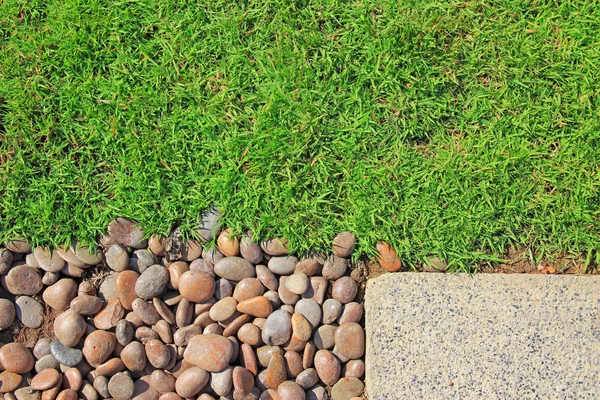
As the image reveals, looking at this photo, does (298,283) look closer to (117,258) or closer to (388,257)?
(388,257)

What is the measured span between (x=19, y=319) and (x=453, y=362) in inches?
88.2

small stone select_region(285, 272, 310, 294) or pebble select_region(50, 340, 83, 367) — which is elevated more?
small stone select_region(285, 272, 310, 294)

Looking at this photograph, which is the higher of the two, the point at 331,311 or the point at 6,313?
the point at 331,311

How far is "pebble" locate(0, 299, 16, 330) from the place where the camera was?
3.04 m

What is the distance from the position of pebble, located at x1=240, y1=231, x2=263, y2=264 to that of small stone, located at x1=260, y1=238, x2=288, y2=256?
4cm

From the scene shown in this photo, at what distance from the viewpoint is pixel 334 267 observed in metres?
3.06

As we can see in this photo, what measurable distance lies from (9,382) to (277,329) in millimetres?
1367

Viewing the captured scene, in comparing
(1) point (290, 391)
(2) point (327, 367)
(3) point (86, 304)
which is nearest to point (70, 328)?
(3) point (86, 304)

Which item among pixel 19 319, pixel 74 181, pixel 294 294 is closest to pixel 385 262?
pixel 294 294

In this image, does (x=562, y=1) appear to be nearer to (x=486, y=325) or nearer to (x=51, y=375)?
(x=486, y=325)

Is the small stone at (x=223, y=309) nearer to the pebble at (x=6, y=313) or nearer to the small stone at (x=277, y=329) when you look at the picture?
the small stone at (x=277, y=329)

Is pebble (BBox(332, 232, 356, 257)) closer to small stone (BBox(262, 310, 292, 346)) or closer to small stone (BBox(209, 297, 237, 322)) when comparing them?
small stone (BBox(262, 310, 292, 346))

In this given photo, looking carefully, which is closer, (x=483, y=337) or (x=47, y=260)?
(x=483, y=337)

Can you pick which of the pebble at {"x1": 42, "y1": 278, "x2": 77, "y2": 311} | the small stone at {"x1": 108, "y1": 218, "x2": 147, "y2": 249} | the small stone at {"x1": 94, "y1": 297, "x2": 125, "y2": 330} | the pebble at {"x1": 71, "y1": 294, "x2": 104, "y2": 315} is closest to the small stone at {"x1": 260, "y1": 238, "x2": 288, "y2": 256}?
the small stone at {"x1": 108, "y1": 218, "x2": 147, "y2": 249}
